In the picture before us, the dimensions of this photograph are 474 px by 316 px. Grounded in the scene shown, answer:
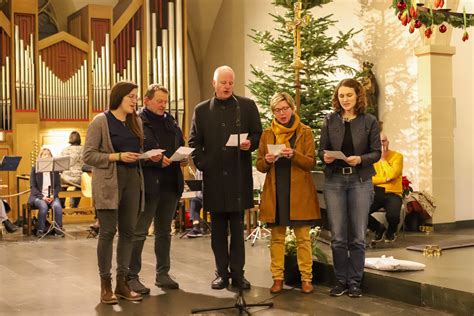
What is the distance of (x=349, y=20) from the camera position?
10.2 m

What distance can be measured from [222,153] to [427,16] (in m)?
2.32

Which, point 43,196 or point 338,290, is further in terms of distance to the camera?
point 43,196

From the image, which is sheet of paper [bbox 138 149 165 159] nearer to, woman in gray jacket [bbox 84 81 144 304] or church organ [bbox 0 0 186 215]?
woman in gray jacket [bbox 84 81 144 304]

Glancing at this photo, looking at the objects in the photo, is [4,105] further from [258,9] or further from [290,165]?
[290,165]

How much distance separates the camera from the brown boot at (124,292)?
5.22 metres

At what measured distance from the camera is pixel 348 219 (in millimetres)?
5336

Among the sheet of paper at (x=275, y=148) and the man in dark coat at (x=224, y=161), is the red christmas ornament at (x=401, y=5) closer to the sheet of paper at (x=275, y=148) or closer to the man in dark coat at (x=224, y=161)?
the man in dark coat at (x=224, y=161)

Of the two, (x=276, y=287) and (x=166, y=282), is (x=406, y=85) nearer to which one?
(x=276, y=287)

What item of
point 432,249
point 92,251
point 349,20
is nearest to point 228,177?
point 432,249

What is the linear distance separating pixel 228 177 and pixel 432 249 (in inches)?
80.5

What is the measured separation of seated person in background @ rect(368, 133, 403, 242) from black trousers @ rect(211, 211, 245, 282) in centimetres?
228

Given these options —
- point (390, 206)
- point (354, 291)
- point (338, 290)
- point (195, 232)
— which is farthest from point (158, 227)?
point (195, 232)

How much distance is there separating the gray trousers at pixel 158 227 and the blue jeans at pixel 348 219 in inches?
46.5

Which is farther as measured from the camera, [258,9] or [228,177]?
[258,9]
